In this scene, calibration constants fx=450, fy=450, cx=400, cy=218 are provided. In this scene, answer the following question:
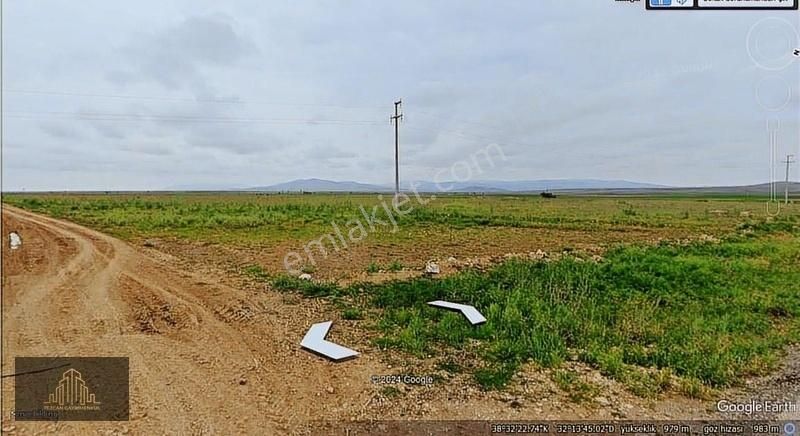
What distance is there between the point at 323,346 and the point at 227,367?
3.40 feet

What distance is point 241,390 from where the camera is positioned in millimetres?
3992

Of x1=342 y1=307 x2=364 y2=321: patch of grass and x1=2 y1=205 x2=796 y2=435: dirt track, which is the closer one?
x1=2 y1=205 x2=796 y2=435: dirt track

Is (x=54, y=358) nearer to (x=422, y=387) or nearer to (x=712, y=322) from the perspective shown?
(x=422, y=387)

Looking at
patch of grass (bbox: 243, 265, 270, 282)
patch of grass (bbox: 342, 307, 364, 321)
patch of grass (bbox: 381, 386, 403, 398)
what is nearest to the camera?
patch of grass (bbox: 381, 386, 403, 398)

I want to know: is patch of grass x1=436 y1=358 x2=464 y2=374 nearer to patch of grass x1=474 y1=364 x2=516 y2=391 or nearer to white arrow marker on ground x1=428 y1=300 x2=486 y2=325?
patch of grass x1=474 y1=364 x2=516 y2=391

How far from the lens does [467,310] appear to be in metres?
6.27

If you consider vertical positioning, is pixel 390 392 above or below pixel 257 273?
below

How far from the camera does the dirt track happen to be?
362 cm

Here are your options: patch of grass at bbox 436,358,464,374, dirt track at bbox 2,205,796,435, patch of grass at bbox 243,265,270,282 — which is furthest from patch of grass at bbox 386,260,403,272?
patch of grass at bbox 436,358,464,374

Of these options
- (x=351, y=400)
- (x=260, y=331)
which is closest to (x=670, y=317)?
(x=351, y=400)

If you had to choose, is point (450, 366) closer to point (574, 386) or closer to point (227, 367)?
point (574, 386)

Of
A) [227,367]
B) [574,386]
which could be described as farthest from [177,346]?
[574,386]

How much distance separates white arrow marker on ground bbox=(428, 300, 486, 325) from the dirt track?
1369mm

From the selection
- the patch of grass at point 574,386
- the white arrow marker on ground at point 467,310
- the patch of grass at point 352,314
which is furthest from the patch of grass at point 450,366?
the patch of grass at point 352,314
